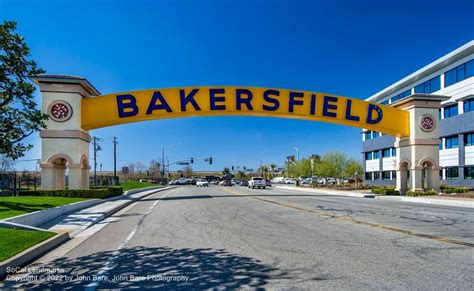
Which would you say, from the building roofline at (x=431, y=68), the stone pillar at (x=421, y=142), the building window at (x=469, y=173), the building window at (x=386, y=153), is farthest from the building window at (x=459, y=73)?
the building window at (x=386, y=153)

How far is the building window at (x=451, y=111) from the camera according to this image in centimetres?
4751

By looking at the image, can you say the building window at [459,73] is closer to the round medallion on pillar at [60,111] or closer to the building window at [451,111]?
the building window at [451,111]

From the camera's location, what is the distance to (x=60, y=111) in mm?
26422

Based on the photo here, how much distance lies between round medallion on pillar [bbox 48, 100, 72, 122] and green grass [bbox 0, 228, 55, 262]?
17.4 m

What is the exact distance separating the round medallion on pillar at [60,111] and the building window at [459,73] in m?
42.1

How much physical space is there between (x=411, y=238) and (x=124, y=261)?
730 cm

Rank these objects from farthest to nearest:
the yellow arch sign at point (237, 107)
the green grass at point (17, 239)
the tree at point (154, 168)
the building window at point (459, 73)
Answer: the tree at point (154, 168) → the building window at point (459, 73) → the yellow arch sign at point (237, 107) → the green grass at point (17, 239)

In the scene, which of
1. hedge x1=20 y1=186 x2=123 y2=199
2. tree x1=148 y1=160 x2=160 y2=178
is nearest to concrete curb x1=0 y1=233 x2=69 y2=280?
hedge x1=20 y1=186 x2=123 y2=199

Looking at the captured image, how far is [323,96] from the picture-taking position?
32.5m

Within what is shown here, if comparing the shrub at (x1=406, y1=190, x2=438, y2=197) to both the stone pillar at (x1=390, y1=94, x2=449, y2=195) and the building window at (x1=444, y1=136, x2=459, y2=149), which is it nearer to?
the stone pillar at (x1=390, y1=94, x2=449, y2=195)

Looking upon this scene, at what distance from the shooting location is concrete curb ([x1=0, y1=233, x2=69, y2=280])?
7.12m

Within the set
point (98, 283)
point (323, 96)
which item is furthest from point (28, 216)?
point (323, 96)

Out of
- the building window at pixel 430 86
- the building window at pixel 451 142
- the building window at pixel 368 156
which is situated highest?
the building window at pixel 430 86

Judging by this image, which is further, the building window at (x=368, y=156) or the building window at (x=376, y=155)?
the building window at (x=368, y=156)
